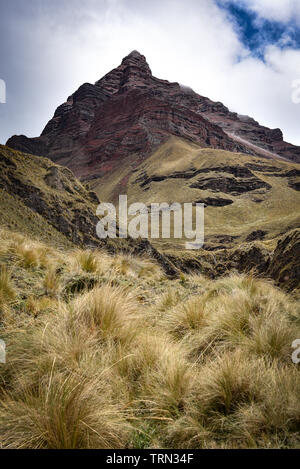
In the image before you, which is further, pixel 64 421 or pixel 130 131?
pixel 130 131

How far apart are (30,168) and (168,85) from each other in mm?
207258

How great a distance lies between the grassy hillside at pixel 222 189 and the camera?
66062 mm

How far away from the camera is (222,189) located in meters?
88.4

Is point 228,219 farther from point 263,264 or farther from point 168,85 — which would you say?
point 168,85

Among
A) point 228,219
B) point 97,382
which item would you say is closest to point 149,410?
point 97,382

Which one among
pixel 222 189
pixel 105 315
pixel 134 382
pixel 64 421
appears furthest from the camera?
pixel 222 189

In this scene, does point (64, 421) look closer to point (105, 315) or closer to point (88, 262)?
point (105, 315)

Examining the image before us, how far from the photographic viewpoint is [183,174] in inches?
3797

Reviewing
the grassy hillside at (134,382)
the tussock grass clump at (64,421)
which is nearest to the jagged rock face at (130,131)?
the grassy hillside at (134,382)

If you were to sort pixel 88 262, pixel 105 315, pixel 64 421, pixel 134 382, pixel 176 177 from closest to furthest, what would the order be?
pixel 64 421
pixel 134 382
pixel 105 315
pixel 88 262
pixel 176 177

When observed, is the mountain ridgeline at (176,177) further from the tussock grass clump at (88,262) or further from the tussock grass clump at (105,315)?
the tussock grass clump at (105,315)

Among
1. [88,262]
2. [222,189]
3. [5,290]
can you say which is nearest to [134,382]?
[5,290]

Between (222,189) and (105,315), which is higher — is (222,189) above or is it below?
above

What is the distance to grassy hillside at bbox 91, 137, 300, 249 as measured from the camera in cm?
6606
